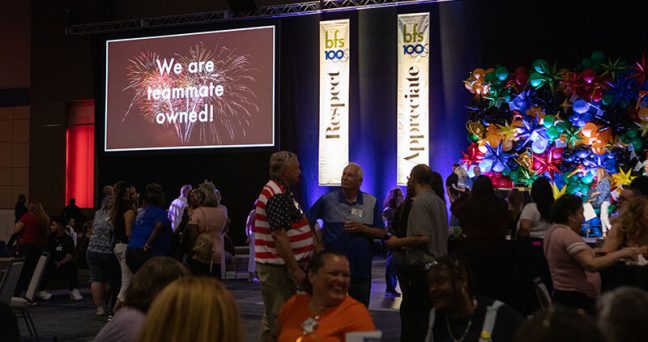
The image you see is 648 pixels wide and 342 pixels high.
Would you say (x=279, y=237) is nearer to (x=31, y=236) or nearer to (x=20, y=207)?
(x=31, y=236)

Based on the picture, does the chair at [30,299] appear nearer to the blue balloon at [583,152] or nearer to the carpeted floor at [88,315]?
the carpeted floor at [88,315]

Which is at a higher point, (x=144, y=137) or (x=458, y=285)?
(x=144, y=137)

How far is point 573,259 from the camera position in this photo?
4.43m

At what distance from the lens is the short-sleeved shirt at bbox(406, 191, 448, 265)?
5.18 meters

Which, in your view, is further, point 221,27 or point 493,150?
point 221,27

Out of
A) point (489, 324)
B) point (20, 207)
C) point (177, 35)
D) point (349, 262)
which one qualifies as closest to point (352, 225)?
point (349, 262)

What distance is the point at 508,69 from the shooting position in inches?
520

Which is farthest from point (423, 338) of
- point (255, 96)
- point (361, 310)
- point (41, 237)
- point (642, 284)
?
point (255, 96)

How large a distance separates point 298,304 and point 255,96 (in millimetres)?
11539

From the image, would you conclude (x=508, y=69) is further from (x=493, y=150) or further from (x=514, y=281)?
(x=514, y=281)

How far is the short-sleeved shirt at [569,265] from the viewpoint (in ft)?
14.5

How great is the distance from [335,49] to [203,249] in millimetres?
8022

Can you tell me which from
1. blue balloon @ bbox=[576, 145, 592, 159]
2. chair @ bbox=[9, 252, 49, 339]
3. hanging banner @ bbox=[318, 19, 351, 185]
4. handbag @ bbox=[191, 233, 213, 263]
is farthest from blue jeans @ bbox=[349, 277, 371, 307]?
hanging banner @ bbox=[318, 19, 351, 185]

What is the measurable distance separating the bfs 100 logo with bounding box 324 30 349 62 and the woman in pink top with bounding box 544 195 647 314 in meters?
10.0
